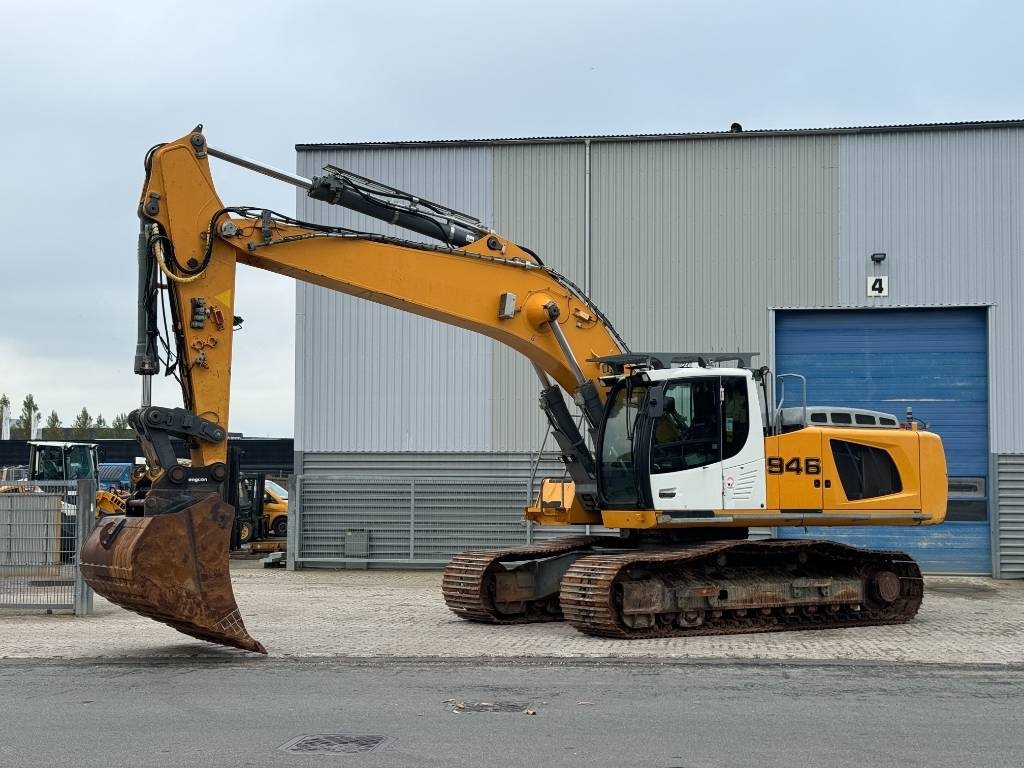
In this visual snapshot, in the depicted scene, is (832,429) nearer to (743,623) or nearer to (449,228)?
(743,623)

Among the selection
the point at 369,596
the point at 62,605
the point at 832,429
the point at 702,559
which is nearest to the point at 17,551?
the point at 62,605


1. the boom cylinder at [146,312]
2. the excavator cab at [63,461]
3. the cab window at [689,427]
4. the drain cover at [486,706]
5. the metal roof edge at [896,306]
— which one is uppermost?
the metal roof edge at [896,306]

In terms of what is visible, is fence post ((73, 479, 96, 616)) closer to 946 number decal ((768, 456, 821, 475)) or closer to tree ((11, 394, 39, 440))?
946 number decal ((768, 456, 821, 475))

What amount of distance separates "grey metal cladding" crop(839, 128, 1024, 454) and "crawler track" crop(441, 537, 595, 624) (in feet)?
33.0

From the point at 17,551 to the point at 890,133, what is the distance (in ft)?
53.5

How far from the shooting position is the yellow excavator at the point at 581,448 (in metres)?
12.0

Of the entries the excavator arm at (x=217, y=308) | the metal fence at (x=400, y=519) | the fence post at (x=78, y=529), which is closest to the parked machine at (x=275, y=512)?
the metal fence at (x=400, y=519)

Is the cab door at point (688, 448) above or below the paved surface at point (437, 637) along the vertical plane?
above

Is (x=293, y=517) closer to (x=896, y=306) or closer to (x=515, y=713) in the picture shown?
(x=896, y=306)

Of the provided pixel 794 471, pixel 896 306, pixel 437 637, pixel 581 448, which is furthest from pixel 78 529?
pixel 896 306

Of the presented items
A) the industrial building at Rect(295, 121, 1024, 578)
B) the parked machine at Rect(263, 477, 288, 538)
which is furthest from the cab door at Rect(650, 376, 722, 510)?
the parked machine at Rect(263, 477, 288, 538)

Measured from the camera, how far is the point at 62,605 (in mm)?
16594

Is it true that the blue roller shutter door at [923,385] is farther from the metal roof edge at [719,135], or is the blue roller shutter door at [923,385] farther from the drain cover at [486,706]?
the drain cover at [486,706]

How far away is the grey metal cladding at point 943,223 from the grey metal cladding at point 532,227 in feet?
16.0
